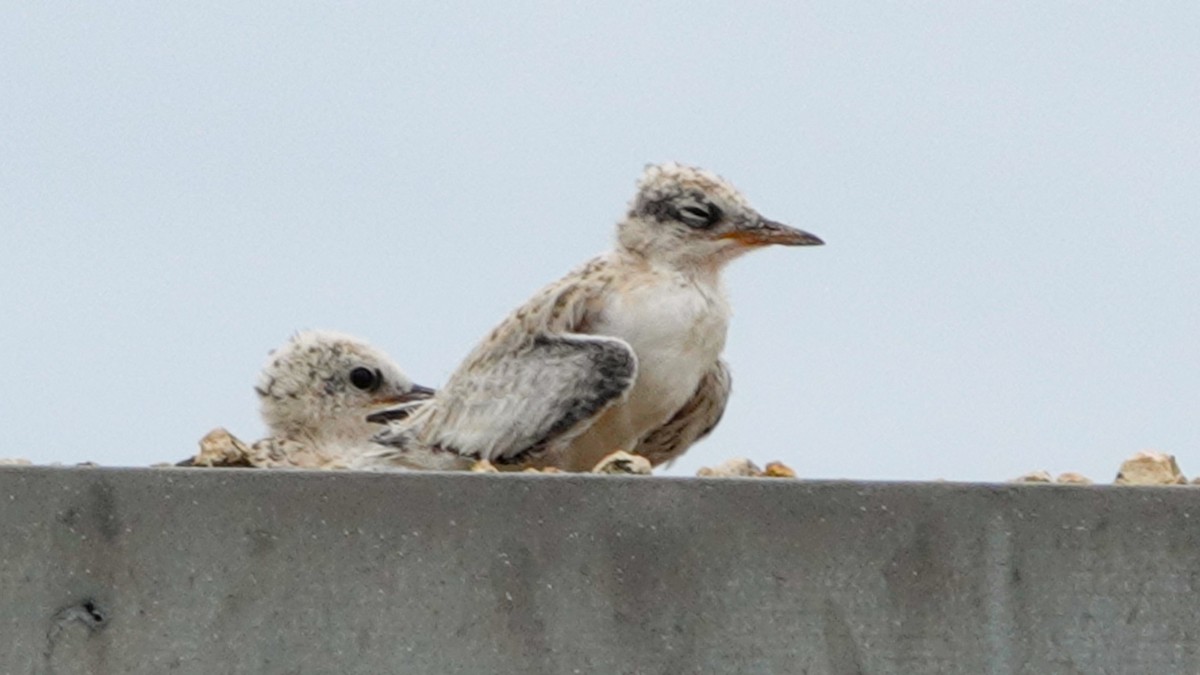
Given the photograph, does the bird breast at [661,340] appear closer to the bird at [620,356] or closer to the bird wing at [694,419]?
the bird at [620,356]

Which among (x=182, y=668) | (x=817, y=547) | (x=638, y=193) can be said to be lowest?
(x=182, y=668)

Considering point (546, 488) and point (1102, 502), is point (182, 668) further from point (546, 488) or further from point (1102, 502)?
point (1102, 502)

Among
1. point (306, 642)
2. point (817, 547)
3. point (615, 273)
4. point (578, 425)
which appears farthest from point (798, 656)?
point (615, 273)

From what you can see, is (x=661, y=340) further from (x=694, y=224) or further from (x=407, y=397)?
(x=407, y=397)

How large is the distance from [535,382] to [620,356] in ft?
0.88

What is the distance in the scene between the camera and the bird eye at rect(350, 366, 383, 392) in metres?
9.05

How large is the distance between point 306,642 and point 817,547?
97cm

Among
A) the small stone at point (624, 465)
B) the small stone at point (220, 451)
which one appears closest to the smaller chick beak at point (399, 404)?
the small stone at point (220, 451)

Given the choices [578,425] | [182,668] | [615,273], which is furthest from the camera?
[615,273]

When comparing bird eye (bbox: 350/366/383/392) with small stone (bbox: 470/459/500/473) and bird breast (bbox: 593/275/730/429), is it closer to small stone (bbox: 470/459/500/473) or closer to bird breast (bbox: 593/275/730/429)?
bird breast (bbox: 593/275/730/429)

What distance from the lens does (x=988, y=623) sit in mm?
4520

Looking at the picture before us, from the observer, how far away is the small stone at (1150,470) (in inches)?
208

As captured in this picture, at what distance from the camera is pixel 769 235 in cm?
718

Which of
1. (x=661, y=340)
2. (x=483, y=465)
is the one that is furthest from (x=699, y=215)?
(x=483, y=465)
